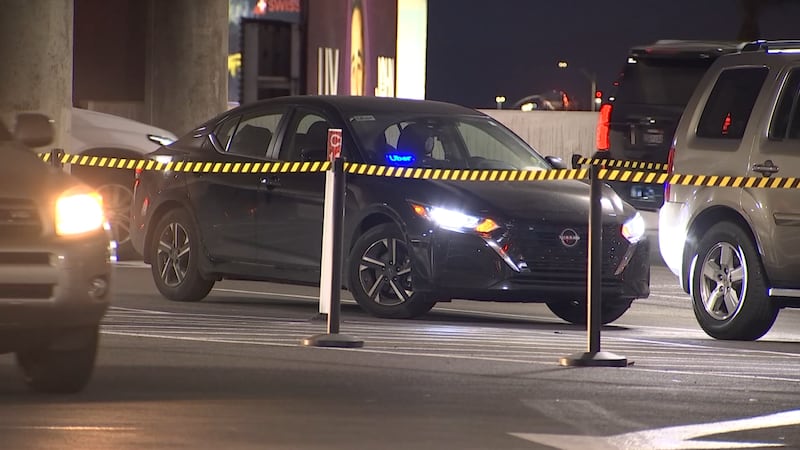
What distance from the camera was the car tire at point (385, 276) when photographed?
14289 mm

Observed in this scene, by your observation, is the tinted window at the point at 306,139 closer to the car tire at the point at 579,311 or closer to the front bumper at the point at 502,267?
the front bumper at the point at 502,267

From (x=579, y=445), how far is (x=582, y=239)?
17.6ft

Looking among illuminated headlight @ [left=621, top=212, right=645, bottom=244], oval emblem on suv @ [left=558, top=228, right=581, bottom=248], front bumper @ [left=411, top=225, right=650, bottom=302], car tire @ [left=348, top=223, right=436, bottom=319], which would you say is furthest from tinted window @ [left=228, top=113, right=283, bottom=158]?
illuminated headlight @ [left=621, top=212, right=645, bottom=244]

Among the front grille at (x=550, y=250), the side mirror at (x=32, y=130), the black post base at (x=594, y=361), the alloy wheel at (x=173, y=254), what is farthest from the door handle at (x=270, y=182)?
the side mirror at (x=32, y=130)

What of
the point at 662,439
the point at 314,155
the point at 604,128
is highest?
the point at 604,128

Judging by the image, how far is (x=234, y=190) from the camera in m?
15.5

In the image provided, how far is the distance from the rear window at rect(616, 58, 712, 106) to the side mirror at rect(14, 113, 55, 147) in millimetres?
14910

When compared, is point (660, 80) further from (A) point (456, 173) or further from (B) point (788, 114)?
(B) point (788, 114)

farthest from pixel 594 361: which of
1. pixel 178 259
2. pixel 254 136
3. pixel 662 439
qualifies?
pixel 178 259

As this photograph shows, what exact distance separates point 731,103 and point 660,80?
11525mm

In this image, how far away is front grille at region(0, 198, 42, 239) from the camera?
978cm

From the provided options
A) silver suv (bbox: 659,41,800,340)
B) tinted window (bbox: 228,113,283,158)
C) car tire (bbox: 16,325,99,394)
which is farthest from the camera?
tinted window (bbox: 228,113,283,158)

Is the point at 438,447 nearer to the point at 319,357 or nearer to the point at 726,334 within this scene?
the point at 319,357

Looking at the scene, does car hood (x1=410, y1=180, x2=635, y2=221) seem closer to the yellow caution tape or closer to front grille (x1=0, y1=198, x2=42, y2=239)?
the yellow caution tape
